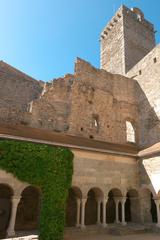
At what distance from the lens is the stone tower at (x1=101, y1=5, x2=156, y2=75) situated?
19859mm

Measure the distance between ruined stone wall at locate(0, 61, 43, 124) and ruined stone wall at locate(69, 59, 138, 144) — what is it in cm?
471

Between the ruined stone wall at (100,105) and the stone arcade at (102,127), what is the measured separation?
7cm

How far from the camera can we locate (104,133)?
575 inches

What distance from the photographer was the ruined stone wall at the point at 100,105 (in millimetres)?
14109

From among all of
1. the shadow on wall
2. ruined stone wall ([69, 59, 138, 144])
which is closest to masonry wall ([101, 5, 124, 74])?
ruined stone wall ([69, 59, 138, 144])

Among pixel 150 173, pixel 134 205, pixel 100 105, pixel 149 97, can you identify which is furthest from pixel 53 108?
pixel 134 205

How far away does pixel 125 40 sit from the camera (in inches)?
785

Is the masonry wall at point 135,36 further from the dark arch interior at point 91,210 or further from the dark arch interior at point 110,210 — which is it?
the dark arch interior at point 91,210

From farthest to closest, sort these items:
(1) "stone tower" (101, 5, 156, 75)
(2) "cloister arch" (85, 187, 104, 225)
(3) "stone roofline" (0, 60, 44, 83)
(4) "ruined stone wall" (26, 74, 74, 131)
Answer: (1) "stone tower" (101, 5, 156, 75) < (3) "stone roofline" (0, 60, 44, 83) < (4) "ruined stone wall" (26, 74, 74, 131) < (2) "cloister arch" (85, 187, 104, 225)

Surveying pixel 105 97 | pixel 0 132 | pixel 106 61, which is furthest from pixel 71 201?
pixel 106 61

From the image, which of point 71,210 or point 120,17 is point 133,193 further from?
point 120,17

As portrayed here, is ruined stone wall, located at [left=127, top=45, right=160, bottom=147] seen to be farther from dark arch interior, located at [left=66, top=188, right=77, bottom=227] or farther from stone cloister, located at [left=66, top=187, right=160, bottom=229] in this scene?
dark arch interior, located at [left=66, top=188, right=77, bottom=227]

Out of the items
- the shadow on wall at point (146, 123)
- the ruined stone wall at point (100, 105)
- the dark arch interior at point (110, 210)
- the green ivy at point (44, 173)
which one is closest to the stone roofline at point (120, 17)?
the ruined stone wall at point (100, 105)

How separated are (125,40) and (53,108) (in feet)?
36.1
